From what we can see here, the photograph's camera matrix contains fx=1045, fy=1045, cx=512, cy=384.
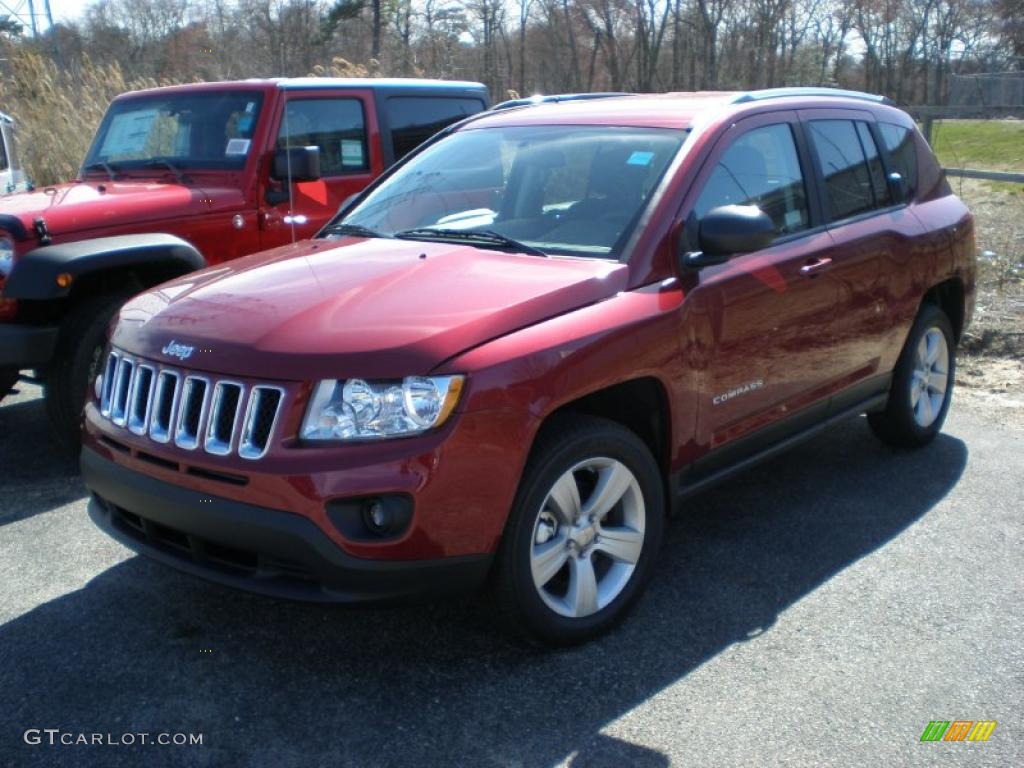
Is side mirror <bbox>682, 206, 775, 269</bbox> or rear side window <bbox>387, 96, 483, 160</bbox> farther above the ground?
rear side window <bbox>387, 96, 483, 160</bbox>

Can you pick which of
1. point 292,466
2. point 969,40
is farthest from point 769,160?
point 969,40

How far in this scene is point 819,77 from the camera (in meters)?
41.8

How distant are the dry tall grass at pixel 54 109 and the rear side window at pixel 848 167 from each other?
8.30 metres

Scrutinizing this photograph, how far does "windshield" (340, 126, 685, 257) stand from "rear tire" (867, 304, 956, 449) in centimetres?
206

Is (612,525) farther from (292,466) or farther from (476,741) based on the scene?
(292,466)

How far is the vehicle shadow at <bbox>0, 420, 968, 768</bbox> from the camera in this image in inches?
118

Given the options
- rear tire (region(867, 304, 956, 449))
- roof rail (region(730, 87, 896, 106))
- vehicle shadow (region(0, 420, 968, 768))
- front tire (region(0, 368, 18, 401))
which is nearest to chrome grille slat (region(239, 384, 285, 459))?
vehicle shadow (region(0, 420, 968, 768))

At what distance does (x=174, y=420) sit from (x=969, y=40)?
50583mm

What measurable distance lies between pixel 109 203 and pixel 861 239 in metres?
3.92

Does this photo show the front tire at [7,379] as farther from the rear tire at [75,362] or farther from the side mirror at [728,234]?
the side mirror at [728,234]

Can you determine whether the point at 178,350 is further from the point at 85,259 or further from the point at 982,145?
the point at 982,145

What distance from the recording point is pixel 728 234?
3730 millimetres

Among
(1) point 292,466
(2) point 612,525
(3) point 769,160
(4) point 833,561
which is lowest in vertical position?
(4) point 833,561

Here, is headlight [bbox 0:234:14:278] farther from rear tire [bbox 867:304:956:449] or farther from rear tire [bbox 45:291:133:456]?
rear tire [bbox 867:304:956:449]
